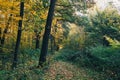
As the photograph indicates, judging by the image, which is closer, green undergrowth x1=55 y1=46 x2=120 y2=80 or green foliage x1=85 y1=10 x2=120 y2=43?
green undergrowth x1=55 y1=46 x2=120 y2=80

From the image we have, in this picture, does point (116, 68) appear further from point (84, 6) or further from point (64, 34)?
point (64, 34)

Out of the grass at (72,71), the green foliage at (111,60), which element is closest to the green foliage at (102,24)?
the grass at (72,71)

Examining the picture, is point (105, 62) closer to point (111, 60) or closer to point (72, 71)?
point (111, 60)

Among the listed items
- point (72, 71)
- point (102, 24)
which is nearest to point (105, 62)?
point (72, 71)

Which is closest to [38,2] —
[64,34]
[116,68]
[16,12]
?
[16,12]

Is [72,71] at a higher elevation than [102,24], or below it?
below

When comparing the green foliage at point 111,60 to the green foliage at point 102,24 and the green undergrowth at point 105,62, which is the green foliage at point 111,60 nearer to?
the green undergrowth at point 105,62

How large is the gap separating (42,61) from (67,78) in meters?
2.38

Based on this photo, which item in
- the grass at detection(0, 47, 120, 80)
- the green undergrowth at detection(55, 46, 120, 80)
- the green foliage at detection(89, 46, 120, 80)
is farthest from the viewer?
the green undergrowth at detection(55, 46, 120, 80)

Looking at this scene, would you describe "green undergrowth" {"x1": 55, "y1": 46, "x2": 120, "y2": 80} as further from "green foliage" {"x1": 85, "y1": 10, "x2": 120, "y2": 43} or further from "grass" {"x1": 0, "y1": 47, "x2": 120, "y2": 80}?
"green foliage" {"x1": 85, "y1": 10, "x2": 120, "y2": 43}

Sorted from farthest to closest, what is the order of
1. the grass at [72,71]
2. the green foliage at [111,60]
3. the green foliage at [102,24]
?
the green foliage at [102,24], the green foliage at [111,60], the grass at [72,71]

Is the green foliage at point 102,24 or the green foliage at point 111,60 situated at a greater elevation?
the green foliage at point 102,24

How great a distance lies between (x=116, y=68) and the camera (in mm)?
16266

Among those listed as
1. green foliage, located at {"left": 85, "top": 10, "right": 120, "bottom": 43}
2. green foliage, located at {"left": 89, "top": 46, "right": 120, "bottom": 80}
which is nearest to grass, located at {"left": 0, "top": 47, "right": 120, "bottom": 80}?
green foliage, located at {"left": 89, "top": 46, "right": 120, "bottom": 80}
